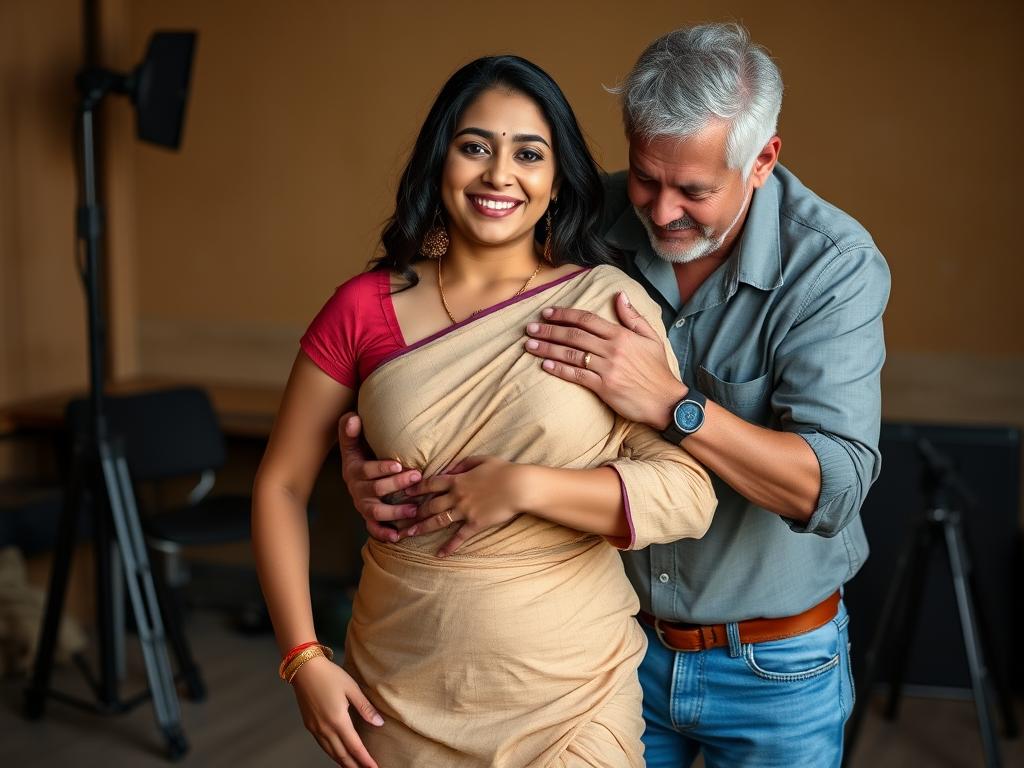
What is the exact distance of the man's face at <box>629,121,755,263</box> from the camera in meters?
1.58

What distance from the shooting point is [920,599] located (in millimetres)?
3324

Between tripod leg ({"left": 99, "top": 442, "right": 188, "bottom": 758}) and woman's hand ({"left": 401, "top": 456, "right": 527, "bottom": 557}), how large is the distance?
84.4 inches

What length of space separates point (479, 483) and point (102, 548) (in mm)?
2456

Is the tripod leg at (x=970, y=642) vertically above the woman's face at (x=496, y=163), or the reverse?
the woman's face at (x=496, y=163)

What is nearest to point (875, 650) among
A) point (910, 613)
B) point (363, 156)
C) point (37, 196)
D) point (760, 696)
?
point (910, 613)

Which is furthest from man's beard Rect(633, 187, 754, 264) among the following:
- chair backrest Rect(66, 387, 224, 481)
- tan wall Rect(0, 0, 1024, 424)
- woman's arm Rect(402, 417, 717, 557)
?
chair backrest Rect(66, 387, 224, 481)

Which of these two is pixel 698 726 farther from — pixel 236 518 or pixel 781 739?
pixel 236 518

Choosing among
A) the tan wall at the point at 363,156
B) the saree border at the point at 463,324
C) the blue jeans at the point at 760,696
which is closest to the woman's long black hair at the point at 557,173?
the saree border at the point at 463,324

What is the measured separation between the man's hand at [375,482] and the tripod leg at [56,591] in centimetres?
218

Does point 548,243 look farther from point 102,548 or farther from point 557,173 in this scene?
point 102,548

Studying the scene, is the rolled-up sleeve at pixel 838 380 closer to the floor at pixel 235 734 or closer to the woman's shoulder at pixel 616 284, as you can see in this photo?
the woman's shoulder at pixel 616 284

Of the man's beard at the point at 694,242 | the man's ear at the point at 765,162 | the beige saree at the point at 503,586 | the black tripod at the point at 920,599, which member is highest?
the man's ear at the point at 765,162

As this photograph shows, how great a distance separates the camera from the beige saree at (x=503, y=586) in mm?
1405

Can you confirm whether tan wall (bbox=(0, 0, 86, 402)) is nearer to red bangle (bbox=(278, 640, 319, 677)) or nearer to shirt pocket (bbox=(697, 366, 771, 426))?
red bangle (bbox=(278, 640, 319, 677))
